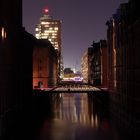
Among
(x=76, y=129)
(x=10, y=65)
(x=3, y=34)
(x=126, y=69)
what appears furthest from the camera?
(x=126, y=69)

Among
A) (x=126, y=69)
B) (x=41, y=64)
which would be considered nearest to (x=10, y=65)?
(x=126, y=69)

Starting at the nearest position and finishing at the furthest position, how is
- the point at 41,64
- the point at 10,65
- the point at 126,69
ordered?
the point at 10,65
the point at 126,69
the point at 41,64

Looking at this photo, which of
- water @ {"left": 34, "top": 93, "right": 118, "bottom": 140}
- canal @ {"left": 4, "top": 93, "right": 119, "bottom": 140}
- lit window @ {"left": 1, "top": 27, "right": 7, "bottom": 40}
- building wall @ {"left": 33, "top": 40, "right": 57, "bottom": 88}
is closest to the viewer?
canal @ {"left": 4, "top": 93, "right": 119, "bottom": 140}

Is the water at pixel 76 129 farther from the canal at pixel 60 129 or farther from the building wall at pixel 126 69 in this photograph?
the building wall at pixel 126 69

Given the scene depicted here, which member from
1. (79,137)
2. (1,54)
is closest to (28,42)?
(1,54)

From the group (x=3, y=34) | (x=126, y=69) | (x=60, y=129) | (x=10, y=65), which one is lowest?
(x=60, y=129)

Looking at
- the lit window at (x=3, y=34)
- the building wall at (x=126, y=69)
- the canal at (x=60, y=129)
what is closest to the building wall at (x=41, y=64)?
the building wall at (x=126, y=69)

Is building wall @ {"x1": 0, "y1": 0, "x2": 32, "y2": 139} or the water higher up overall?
building wall @ {"x1": 0, "y1": 0, "x2": 32, "y2": 139}

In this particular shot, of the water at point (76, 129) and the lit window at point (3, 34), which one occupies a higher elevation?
the lit window at point (3, 34)

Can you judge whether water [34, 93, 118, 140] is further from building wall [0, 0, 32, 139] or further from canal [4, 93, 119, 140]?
building wall [0, 0, 32, 139]

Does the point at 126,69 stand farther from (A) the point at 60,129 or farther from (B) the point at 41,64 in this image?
(B) the point at 41,64

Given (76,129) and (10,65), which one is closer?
(76,129)

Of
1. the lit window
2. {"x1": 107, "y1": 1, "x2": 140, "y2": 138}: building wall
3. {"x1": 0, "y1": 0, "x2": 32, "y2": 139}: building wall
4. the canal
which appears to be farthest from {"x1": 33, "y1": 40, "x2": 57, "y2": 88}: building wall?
the lit window

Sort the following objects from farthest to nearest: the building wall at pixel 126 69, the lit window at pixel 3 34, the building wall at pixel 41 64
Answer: the building wall at pixel 41 64 < the building wall at pixel 126 69 < the lit window at pixel 3 34
